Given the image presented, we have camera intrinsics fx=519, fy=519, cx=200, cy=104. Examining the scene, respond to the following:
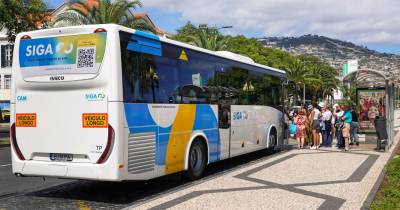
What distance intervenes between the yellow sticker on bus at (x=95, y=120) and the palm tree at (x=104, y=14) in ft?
74.0

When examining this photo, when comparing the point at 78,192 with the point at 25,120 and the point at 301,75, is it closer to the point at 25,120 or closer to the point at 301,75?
the point at 25,120

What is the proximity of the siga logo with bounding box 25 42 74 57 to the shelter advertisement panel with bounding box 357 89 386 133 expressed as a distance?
48.0ft

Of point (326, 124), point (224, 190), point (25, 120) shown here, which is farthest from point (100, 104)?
point (326, 124)

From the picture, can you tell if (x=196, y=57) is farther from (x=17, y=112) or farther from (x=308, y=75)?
(x=308, y=75)

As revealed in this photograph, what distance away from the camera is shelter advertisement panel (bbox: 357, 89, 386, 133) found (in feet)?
68.1

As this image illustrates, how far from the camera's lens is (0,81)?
244 ft

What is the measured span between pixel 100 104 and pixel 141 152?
114 cm

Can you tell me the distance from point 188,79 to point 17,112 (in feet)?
11.2

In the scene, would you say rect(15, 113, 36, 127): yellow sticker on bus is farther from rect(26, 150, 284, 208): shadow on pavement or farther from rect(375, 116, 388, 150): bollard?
rect(375, 116, 388, 150): bollard

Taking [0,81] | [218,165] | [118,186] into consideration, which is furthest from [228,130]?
[0,81]

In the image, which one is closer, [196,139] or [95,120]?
[95,120]

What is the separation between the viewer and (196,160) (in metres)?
11.3

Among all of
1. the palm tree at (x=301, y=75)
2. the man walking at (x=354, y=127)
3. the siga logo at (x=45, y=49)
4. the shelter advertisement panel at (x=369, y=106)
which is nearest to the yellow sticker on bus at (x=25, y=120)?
the siga logo at (x=45, y=49)

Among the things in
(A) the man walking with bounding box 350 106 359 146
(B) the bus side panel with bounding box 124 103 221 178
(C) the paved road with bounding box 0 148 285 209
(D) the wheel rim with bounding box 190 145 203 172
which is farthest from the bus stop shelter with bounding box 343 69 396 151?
(B) the bus side panel with bounding box 124 103 221 178
